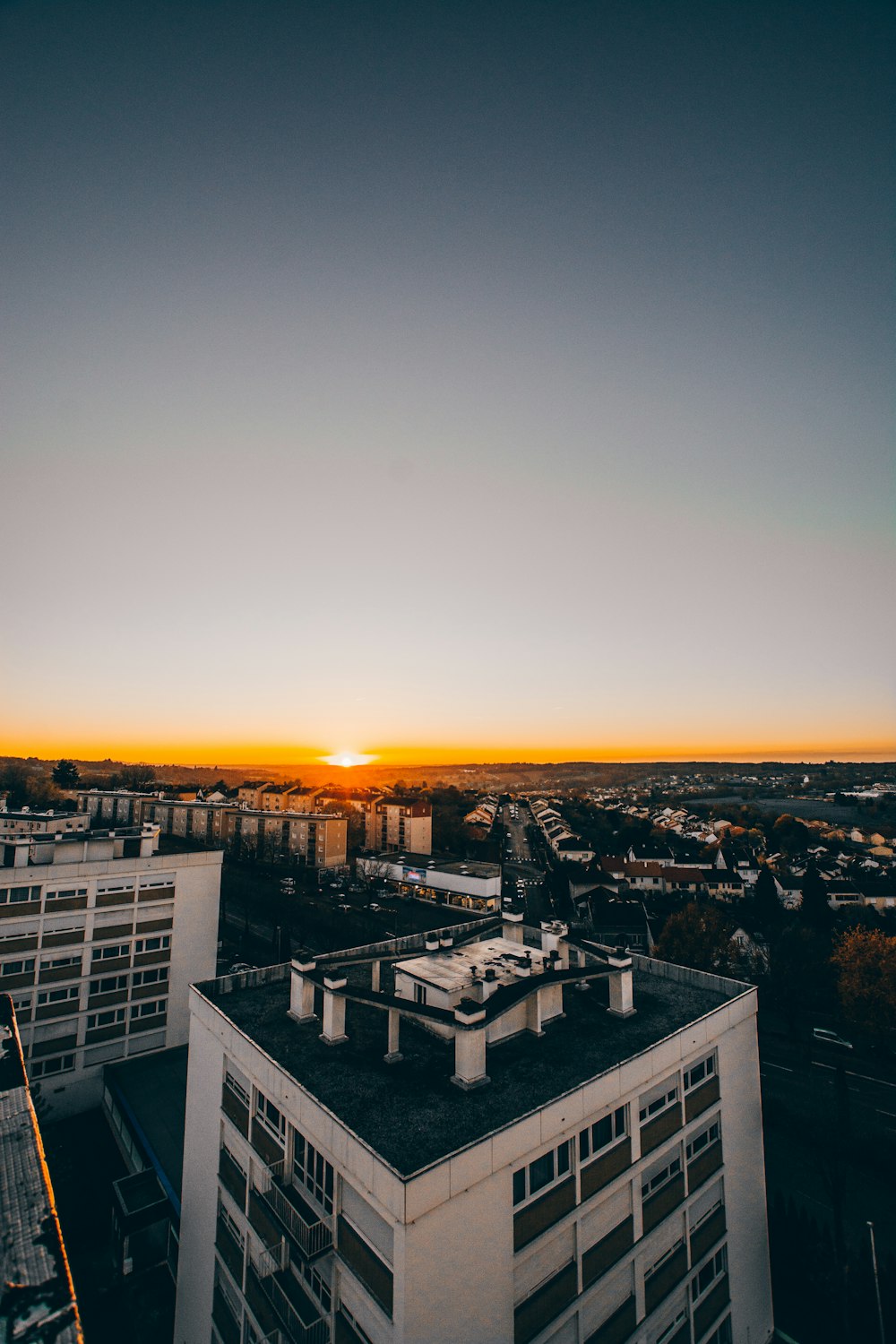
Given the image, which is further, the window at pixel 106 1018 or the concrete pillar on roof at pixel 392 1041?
the window at pixel 106 1018

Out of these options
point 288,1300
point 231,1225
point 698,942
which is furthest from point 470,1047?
point 698,942

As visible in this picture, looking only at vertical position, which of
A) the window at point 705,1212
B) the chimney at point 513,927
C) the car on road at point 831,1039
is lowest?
the car on road at point 831,1039

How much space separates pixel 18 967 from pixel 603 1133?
28.0 m

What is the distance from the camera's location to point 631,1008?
17.6m

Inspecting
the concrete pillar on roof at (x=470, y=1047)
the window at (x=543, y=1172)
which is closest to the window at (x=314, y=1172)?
the concrete pillar on roof at (x=470, y=1047)

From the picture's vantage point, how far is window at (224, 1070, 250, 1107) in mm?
15462

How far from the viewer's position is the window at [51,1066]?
2838cm

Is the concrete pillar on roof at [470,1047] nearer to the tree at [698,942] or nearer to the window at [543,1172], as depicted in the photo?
the window at [543,1172]

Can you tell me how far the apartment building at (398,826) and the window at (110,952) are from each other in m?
60.2

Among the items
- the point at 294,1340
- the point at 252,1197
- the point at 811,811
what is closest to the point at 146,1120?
the point at 252,1197

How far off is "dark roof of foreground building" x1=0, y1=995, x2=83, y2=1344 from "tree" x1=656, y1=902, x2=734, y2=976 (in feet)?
127

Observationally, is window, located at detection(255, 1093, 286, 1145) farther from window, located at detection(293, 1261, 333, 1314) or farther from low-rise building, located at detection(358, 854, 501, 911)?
low-rise building, located at detection(358, 854, 501, 911)

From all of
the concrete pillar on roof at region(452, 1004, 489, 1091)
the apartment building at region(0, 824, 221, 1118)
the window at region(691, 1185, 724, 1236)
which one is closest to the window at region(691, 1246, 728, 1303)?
the window at region(691, 1185, 724, 1236)

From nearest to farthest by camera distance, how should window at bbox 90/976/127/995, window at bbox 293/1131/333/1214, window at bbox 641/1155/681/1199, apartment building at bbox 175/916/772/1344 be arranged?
apartment building at bbox 175/916/772/1344
window at bbox 293/1131/333/1214
window at bbox 641/1155/681/1199
window at bbox 90/976/127/995
